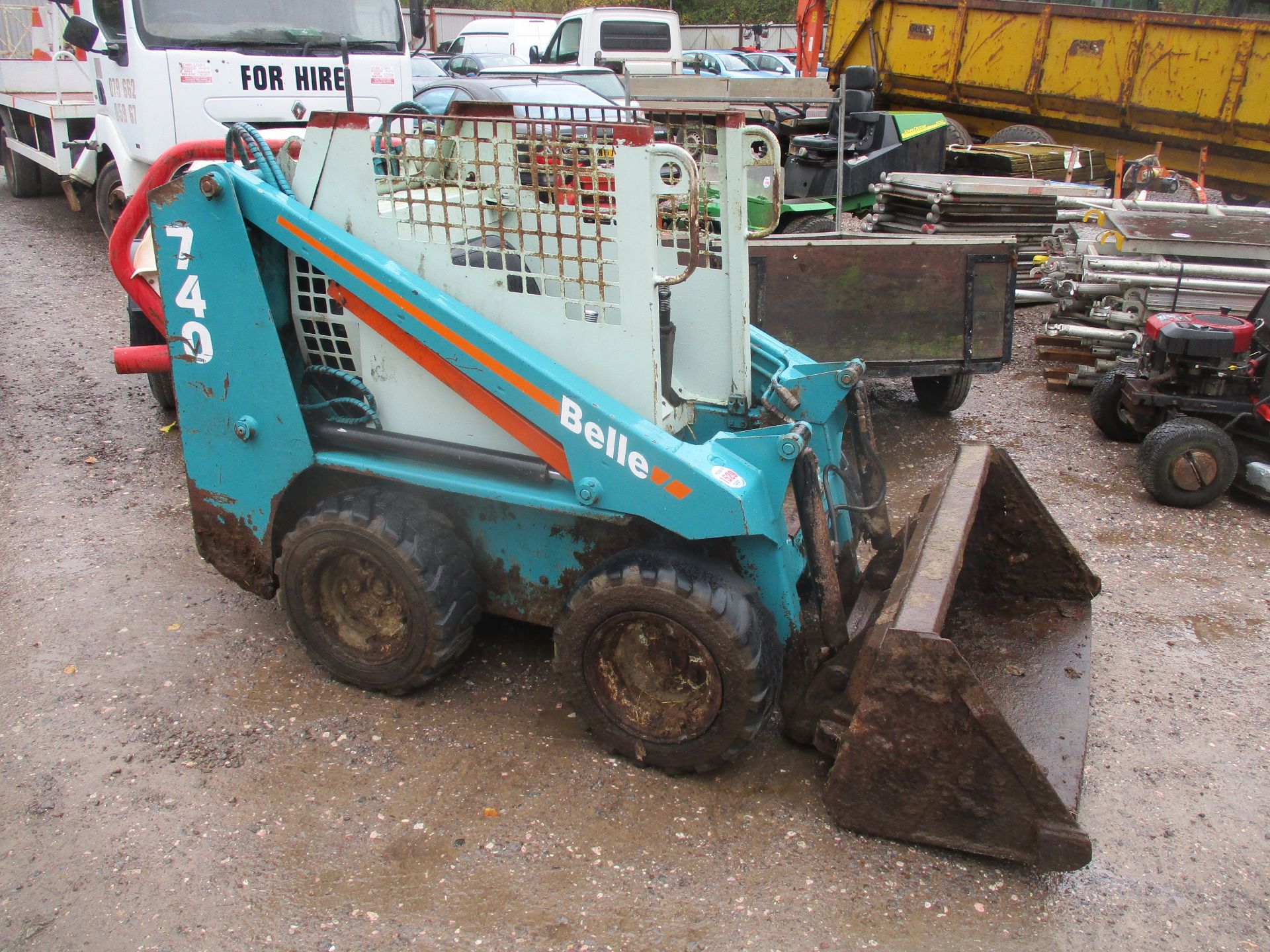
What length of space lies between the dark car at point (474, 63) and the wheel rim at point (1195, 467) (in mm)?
8111

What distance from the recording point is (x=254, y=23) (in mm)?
6969

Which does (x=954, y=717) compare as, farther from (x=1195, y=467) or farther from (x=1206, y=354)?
(x=1206, y=354)

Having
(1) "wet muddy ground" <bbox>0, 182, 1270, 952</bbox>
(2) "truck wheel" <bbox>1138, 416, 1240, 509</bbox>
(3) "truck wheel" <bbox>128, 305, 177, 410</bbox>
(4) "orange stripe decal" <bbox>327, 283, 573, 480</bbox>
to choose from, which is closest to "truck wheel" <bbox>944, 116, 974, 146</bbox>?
(2) "truck wheel" <bbox>1138, 416, 1240, 509</bbox>

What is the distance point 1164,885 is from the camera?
9.14ft

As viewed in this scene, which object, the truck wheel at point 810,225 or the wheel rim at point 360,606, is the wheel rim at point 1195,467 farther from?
the wheel rim at point 360,606

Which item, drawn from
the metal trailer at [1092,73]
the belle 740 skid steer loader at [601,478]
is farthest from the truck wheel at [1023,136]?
the belle 740 skid steer loader at [601,478]

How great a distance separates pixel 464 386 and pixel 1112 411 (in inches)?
175

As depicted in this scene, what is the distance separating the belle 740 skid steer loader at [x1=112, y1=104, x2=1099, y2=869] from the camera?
283 cm

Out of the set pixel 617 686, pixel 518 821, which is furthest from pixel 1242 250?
pixel 518 821

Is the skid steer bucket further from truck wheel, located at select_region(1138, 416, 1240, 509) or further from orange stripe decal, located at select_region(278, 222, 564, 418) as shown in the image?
truck wheel, located at select_region(1138, 416, 1240, 509)

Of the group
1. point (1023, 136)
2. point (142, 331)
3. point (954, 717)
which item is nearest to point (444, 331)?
point (954, 717)

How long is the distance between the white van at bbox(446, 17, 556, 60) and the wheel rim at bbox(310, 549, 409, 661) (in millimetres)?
15488

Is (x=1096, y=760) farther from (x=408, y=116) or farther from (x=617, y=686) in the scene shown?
(x=408, y=116)

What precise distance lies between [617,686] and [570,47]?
13706 mm
